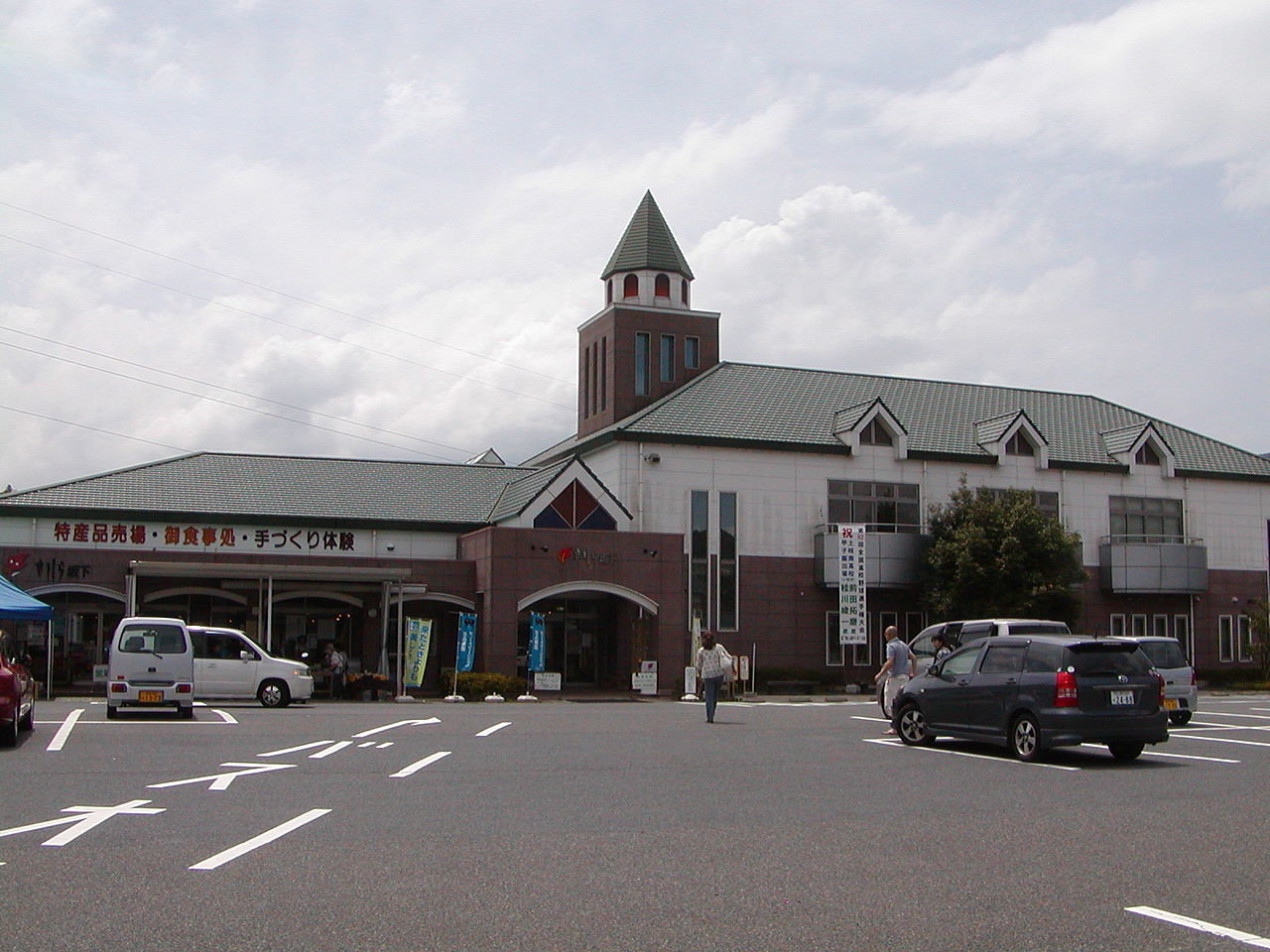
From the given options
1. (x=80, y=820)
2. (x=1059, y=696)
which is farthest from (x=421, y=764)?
(x=1059, y=696)

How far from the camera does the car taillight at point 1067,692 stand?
15.4 meters

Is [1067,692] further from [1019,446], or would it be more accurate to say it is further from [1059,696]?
[1019,446]

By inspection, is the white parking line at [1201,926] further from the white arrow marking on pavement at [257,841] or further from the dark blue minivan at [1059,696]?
the dark blue minivan at [1059,696]

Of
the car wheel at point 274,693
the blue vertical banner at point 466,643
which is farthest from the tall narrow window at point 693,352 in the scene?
the car wheel at point 274,693

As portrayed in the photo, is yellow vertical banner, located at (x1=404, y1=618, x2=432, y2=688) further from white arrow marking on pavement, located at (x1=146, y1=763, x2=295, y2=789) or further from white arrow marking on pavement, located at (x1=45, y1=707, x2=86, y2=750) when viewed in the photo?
white arrow marking on pavement, located at (x1=146, y1=763, x2=295, y2=789)

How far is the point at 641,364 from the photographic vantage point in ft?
146

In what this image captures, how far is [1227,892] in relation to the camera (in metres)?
7.88

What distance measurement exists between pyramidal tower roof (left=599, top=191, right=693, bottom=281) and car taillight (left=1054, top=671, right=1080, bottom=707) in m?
31.5

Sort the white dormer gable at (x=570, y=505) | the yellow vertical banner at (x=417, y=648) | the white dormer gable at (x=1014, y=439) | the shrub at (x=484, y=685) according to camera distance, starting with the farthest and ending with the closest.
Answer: the white dormer gable at (x=1014, y=439) < the white dormer gable at (x=570, y=505) < the yellow vertical banner at (x=417, y=648) < the shrub at (x=484, y=685)

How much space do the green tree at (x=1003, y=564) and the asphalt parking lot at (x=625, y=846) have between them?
20867 millimetres

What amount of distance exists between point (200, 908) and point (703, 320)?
39287 mm

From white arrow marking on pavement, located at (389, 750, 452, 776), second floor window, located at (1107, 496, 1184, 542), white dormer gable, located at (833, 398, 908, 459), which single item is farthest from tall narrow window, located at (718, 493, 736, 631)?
white arrow marking on pavement, located at (389, 750, 452, 776)

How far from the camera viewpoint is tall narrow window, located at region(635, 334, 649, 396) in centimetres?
4441

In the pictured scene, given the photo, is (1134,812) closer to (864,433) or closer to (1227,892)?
(1227,892)
